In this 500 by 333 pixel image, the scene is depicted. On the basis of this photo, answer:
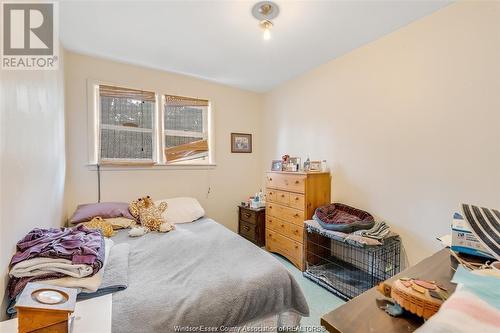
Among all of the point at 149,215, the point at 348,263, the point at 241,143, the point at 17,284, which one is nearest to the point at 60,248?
the point at 17,284

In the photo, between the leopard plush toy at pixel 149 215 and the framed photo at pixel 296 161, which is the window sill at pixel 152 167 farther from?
the framed photo at pixel 296 161

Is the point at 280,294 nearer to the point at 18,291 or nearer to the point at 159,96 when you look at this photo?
the point at 18,291

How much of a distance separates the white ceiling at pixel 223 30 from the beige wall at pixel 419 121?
236mm

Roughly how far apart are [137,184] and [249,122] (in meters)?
1.98

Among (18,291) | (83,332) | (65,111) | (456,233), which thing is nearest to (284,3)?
(456,233)

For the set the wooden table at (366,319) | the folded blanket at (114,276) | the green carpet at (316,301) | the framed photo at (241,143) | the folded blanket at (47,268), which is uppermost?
the framed photo at (241,143)

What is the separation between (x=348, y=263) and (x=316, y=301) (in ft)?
2.56

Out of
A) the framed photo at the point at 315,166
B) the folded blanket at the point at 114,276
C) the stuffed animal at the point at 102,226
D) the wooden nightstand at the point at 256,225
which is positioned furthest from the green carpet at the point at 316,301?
the stuffed animal at the point at 102,226

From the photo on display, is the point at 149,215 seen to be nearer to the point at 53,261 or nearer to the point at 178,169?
the point at 178,169

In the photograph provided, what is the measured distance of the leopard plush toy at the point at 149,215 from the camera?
2.28 metres

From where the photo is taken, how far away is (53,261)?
1.13m

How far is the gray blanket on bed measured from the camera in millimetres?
1082

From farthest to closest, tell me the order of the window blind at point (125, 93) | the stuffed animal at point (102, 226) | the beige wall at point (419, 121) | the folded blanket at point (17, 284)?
the window blind at point (125, 93) → the stuffed animal at point (102, 226) → the beige wall at point (419, 121) → the folded blanket at point (17, 284)

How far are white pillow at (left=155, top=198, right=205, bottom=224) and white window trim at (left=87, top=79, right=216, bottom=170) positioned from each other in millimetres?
549
